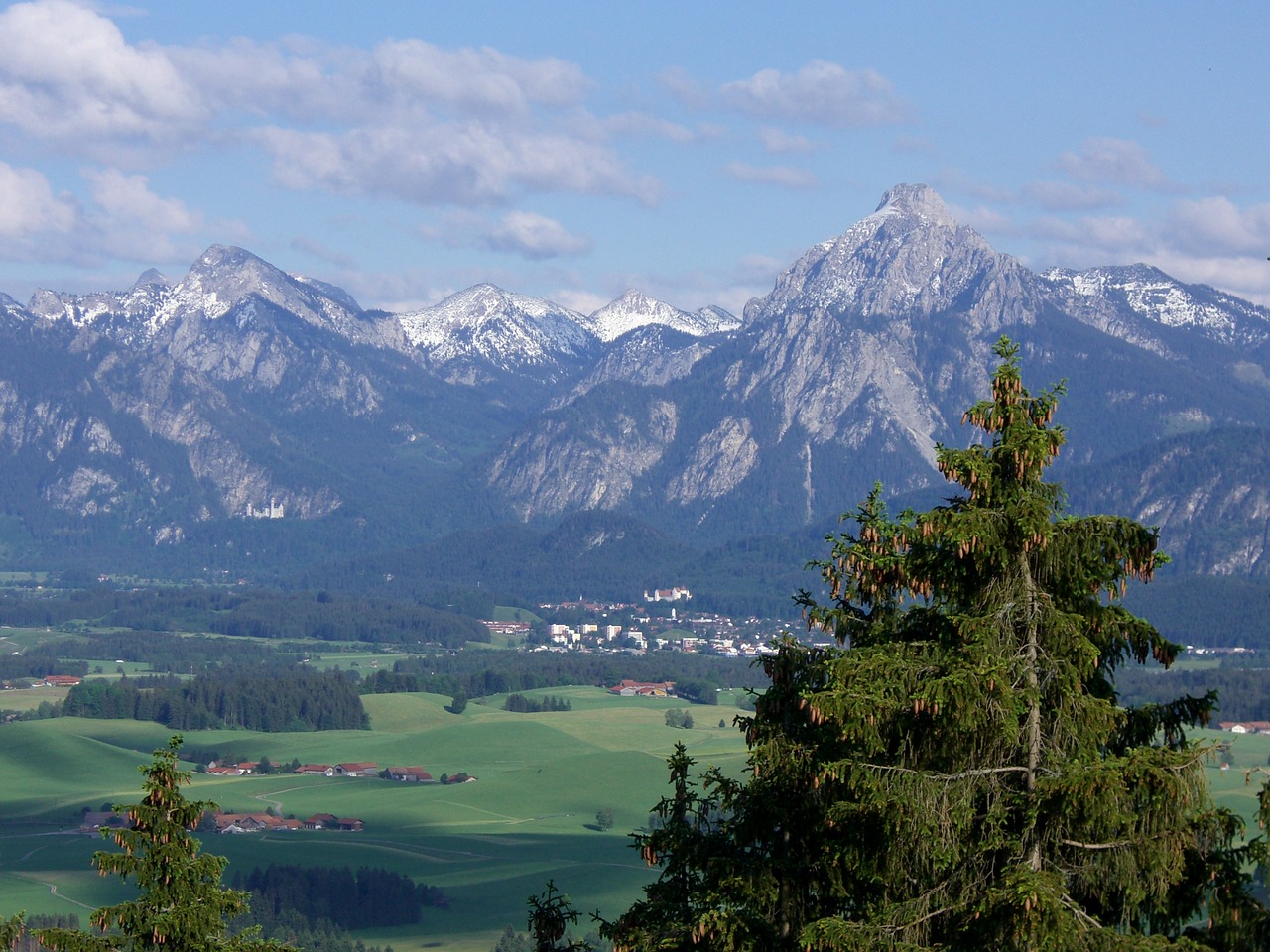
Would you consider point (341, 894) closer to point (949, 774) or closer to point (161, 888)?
point (161, 888)

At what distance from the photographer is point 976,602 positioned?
1906cm

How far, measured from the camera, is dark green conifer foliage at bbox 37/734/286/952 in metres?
23.0

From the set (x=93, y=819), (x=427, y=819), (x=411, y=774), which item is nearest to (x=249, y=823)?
(x=93, y=819)

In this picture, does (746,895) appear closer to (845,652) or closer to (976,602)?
(845,652)

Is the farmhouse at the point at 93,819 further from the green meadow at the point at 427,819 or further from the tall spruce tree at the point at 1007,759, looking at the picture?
the tall spruce tree at the point at 1007,759

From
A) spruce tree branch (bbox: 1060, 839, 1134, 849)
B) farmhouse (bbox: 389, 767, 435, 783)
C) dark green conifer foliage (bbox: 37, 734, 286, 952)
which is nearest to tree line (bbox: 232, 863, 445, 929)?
farmhouse (bbox: 389, 767, 435, 783)

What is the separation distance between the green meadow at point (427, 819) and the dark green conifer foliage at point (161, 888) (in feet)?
263

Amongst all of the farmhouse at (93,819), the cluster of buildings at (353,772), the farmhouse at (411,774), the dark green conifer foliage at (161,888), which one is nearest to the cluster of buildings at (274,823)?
the farmhouse at (93,819)

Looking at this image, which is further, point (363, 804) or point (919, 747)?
point (363, 804)

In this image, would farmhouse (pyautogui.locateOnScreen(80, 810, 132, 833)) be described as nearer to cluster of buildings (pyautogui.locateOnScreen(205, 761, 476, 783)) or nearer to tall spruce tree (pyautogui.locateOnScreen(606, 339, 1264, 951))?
cluster of buildings (pyautogui.locateOnScreen(205, 761, 476, 783))

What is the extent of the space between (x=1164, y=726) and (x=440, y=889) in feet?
349

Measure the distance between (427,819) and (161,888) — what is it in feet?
437

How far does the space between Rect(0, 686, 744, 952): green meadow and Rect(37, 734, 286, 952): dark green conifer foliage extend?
80.2 meters

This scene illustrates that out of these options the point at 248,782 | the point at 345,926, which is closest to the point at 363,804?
the point at 248,782
